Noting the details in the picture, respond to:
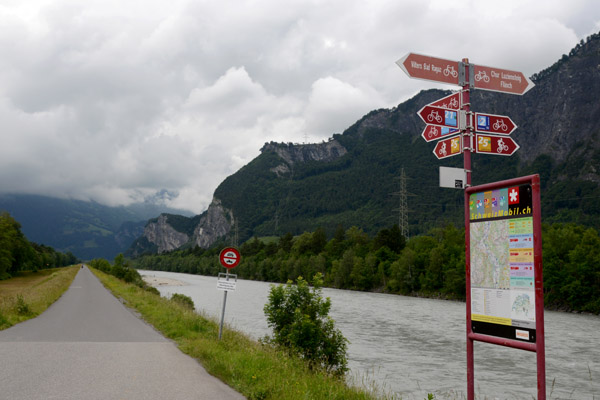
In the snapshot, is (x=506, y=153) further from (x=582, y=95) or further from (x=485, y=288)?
(x=582, y=95)

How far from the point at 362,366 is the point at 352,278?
65193mm

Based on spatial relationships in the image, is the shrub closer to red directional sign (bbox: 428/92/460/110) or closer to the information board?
red directional sign (bbox: 428/92/460/110)

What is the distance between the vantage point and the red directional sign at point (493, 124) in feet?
24.0

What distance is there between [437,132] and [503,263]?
261 centimetres

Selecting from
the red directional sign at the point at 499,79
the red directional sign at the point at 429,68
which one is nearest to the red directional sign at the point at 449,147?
the red directional sign at the point at 429,68

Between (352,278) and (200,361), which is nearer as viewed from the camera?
(200,361)

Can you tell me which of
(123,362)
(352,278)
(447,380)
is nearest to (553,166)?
(352,278)

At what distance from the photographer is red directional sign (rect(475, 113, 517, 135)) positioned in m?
7.32

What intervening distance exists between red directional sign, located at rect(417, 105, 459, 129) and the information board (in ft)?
4.60

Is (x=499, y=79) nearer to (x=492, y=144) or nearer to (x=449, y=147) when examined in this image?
(x=492, y=144)

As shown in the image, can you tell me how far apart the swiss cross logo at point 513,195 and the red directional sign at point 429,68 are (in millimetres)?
2438

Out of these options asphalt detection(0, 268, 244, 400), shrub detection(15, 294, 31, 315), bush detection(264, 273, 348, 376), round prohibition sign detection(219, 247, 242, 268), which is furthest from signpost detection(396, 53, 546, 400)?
shrub detection(15, 294, 31, 315)

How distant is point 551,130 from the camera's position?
196875 mm

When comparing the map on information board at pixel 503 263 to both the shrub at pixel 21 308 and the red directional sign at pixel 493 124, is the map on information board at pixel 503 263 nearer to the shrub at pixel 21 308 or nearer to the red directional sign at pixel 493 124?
the red directional sign at pixel 493 124
